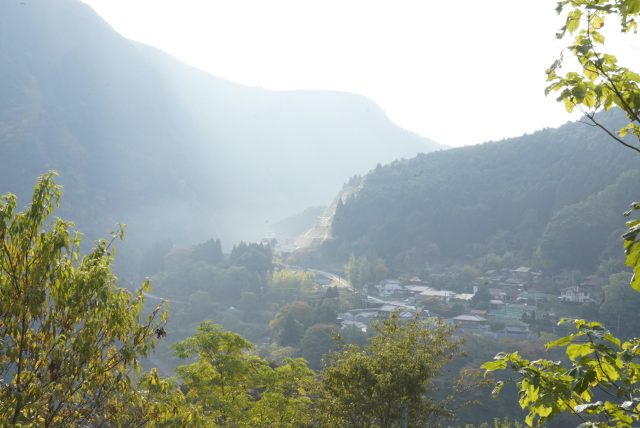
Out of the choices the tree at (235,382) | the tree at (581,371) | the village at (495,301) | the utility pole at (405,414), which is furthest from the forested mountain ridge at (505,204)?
the tree at (581,371)

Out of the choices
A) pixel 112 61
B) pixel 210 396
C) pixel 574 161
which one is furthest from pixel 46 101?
pixel 210 396

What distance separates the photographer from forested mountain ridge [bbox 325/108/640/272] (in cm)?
7525

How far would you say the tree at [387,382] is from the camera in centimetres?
916

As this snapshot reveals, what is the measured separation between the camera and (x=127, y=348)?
15.1 feet

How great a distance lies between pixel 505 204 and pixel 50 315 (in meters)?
96.3

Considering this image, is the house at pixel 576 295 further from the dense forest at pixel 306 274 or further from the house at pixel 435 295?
the house at pixel 435 295

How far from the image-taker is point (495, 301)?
61.6 m

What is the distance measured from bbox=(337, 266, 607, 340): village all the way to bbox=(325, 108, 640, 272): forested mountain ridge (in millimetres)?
A: 7203

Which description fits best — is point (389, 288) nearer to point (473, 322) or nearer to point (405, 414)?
point (473, 322)

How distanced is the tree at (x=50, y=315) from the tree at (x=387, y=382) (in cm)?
550

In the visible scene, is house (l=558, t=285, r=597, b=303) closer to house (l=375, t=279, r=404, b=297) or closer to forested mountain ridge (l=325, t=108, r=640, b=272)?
forested mountain ridge (l=325, t=108, r=640, b=272)

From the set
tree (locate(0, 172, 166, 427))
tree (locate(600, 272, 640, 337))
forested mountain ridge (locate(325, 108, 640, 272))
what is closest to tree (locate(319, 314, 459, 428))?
tree (locate(0, 172, 166, 427))

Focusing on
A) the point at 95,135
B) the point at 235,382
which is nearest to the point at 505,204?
the point at 235,382

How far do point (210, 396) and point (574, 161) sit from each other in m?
95.8
